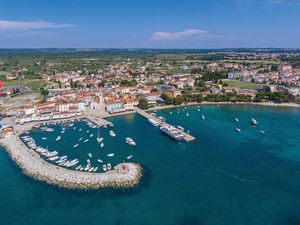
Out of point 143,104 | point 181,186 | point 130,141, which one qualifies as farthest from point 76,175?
point 143,104

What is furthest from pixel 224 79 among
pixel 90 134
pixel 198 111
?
pixel 90 134

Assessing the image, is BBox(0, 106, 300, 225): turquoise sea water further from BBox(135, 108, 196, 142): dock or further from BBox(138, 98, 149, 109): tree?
BBox(138, 98, 149, 109): tree

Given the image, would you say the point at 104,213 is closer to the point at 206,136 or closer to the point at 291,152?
the point at 206,136

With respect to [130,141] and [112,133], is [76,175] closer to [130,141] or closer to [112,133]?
[130,141]

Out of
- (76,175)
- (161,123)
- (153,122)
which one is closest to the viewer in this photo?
(76,175)

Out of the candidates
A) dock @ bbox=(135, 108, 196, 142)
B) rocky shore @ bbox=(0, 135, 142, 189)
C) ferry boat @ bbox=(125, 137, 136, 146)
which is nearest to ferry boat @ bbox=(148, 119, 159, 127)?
dock @ bbox=(135, 108, 196, 142)

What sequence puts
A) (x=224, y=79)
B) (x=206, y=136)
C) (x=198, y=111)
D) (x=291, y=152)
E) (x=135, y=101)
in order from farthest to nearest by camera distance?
1. (x=224, y=79)
2. (x=135, y=101)
3. (x=198, y=111)
4. (x=206, y=136)
5. (x=291, y=152)

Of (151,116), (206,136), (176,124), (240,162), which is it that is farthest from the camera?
(151,116)
